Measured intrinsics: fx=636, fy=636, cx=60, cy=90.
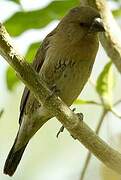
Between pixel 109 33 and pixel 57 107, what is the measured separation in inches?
23.8

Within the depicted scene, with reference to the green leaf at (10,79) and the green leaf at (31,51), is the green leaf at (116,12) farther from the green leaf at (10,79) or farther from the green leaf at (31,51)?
the green leaf at (10,79)

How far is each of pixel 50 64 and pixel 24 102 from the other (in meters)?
0.32

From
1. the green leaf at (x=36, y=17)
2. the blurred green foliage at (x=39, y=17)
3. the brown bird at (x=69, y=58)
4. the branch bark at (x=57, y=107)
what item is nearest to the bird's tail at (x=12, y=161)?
the brown bird at (x=69, y=58)

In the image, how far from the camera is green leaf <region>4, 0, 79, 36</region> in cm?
331

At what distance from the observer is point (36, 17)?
334cm

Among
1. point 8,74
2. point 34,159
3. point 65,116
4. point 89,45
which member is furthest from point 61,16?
point 34,159

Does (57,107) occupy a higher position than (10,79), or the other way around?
(57,107)

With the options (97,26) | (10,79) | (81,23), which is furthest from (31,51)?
(97,26)

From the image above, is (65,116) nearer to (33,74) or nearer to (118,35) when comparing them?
(33,74)

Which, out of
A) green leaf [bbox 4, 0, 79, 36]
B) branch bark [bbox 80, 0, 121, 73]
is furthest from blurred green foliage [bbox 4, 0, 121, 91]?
branch bark [bbox 80, 0, 121, 73]

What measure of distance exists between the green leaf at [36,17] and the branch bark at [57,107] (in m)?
0.82

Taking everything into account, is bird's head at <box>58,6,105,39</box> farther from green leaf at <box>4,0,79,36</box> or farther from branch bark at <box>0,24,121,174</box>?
branch bark at <box>0,24,121,174</box>

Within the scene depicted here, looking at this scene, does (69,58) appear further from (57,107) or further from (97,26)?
(57,107)

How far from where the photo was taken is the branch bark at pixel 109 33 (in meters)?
2.95
